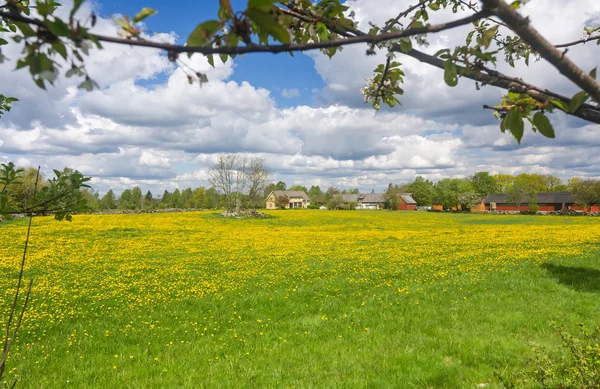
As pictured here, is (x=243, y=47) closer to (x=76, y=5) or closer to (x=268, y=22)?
(x=268, y=22)

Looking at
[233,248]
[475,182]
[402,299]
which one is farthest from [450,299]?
[475,182]

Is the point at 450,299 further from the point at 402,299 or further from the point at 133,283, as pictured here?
the point at 133,283

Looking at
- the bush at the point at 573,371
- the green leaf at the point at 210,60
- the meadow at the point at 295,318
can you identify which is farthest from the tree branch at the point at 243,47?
the meadow at the point at 295,318

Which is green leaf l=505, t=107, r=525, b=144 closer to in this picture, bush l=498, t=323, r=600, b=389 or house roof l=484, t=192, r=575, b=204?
bush l=498, t=323, r=600, b=389

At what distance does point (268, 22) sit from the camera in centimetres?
91

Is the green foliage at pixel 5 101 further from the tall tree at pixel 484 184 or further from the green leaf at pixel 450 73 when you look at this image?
the tall tree at pixel 484 184

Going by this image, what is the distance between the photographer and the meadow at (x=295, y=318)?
623 centimetres

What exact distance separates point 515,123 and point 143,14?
3.76ft

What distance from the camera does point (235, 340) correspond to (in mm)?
7828

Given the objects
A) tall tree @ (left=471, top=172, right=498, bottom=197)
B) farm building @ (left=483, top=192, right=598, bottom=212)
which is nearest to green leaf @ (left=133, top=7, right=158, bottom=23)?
farm building @ (left=483, top=192, right=598, bottom=212)

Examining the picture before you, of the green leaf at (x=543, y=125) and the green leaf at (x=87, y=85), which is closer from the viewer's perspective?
the green leaf at (x=87, y=85)

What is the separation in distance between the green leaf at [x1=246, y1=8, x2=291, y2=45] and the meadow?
5874 mm

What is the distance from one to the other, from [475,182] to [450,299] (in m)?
137

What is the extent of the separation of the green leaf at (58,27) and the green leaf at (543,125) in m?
1.31
